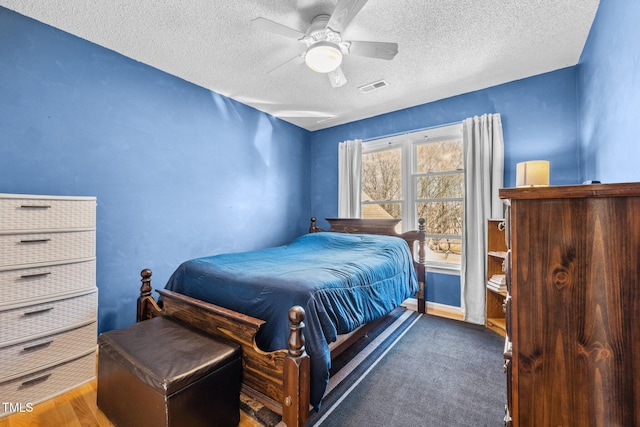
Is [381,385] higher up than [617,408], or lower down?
lower down

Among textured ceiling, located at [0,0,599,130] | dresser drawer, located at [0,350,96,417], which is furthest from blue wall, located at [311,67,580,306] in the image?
dresser drawer, located at [0,350,96,417]

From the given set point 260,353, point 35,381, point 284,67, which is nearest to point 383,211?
point 284,67

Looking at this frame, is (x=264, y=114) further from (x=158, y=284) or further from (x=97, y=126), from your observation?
A: (x=158, y=284)

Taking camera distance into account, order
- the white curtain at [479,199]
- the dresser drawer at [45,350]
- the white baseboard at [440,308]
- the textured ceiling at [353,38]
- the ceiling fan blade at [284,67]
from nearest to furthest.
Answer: the dresser drawer at [45,350], the textured ceiling at [353,38], the ceiling fan blade at [284,67], the white curtain at [479,199], the white baseboard at [440,308]

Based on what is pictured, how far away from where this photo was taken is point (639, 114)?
4.43 ft

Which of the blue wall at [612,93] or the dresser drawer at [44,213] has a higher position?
the blue wall at [612,93]

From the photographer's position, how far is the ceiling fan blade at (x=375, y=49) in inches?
75.3

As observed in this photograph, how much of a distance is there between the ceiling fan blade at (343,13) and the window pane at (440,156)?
7.16ft

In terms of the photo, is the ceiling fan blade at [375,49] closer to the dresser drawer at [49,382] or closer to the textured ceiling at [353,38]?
the textured ceiling at [353,38]

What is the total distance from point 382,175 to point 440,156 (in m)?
0.83

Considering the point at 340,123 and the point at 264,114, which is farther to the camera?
the point at 340,123

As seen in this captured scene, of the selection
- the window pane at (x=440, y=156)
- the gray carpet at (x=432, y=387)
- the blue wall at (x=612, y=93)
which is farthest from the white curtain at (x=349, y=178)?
the blue wall at (x=612, y=93)

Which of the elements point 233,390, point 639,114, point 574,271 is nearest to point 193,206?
point 233,390

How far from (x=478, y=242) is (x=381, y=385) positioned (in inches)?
75.8
